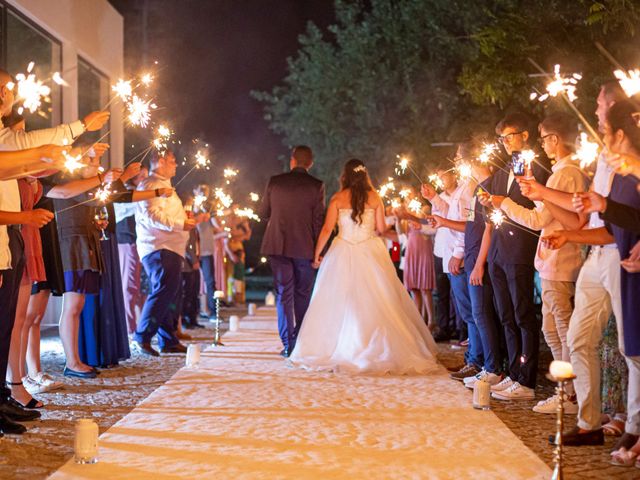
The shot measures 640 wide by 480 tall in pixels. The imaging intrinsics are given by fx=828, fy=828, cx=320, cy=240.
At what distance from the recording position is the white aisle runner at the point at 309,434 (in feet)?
15.7

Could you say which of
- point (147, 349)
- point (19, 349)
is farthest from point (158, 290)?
point (19, 349)

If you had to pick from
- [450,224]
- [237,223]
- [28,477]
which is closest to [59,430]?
[28,477]

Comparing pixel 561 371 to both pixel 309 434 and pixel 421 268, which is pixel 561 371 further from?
pixel 421 268

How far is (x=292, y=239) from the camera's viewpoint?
1002 centimetres

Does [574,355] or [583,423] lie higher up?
[574,355]

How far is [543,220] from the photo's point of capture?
6.28 meters

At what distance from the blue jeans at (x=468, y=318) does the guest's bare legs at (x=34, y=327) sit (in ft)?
13.6

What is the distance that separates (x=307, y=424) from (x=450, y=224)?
3.19m

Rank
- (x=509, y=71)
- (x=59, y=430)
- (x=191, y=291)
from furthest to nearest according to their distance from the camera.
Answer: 1. (x=191, y=291)
2. (x=509, y=71)
3. (x=59, y=430)

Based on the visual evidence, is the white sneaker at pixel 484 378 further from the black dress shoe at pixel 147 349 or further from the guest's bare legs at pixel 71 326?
the black dress shoe at pixel 147 349

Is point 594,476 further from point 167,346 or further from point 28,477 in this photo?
point 167,346

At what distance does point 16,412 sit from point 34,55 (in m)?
7.62

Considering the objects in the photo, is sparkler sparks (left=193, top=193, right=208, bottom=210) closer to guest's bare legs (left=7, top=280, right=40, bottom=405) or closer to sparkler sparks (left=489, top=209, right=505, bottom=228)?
guest's bare legs (left=7, top=280, right=40, bottom=405)

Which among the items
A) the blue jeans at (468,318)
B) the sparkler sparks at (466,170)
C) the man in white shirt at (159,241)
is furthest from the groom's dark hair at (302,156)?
the blue jeans at (468,318)
